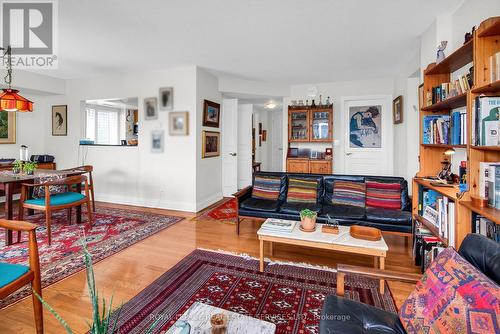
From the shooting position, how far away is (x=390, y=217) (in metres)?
2.94

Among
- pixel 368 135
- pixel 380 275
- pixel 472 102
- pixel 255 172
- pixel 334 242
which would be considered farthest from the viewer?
pixel 368 135

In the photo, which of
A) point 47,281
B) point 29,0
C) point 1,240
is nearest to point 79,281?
point 47,281

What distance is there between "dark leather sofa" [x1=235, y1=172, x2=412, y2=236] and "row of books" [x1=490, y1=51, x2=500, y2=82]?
1662 millimetres

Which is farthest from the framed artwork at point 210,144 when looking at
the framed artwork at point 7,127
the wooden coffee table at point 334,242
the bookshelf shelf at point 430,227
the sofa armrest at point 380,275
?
the framed artwork at point 7,127

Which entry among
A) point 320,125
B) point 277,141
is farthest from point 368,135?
point 277,141

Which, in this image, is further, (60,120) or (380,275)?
(60,120)

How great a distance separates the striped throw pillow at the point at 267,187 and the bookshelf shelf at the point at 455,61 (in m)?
2.18

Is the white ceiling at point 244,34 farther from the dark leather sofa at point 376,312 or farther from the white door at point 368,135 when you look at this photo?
the dark leather sofa at point 376,312

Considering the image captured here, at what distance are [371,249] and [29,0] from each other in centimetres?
384

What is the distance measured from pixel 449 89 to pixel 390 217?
4.57ft

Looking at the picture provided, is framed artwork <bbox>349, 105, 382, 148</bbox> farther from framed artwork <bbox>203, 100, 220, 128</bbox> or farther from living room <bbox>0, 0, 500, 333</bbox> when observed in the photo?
framed artwork <bbox>203, 100, 220, 128</bbox>

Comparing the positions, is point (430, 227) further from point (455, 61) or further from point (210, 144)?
point (210, 144)

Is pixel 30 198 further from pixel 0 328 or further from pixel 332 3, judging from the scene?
pixel 332 3

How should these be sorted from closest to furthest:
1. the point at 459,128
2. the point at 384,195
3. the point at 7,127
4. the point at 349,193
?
the point at 459,128, the point at 384,195, the point at 349,193, the point at 7,127
